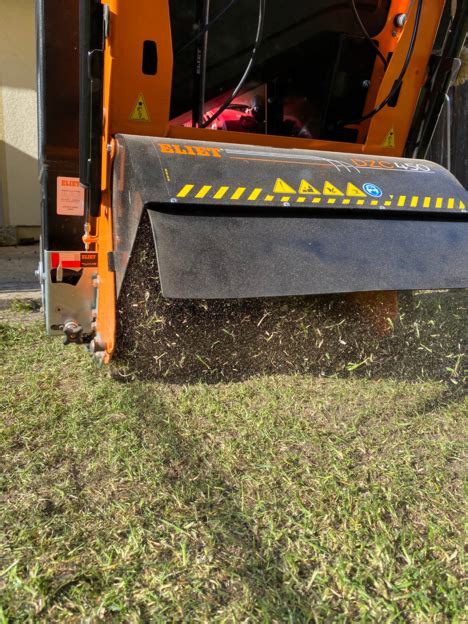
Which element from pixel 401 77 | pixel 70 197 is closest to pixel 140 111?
pixel 70 197

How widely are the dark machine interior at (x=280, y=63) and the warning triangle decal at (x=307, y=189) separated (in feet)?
2.43

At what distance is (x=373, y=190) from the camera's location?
94.0 inches

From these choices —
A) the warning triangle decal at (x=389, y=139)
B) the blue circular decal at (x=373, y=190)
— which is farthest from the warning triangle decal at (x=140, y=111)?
the warning triangle decal at (x=389, y=139)

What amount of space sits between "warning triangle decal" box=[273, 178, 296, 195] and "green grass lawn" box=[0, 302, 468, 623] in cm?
105

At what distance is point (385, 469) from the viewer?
2182 millimetres

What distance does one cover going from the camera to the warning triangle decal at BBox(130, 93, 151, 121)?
238 centimetres

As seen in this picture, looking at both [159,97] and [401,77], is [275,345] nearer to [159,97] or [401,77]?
[159,97]

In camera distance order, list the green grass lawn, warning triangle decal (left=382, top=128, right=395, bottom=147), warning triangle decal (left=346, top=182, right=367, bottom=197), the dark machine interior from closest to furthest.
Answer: the green grass lawn < warning triangle decal (left=346, top=182, right=367, bottom=197) < the dark machine interior < warning triangle decal (left=382, top=128, right=395, bottom=147)

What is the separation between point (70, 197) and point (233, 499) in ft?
5.70

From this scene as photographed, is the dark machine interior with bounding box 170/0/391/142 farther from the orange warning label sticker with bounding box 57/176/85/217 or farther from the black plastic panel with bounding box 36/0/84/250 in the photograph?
the orange warning label sticker with bounding box 57/176/85/217

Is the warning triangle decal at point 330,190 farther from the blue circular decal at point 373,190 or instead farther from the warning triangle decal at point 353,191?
the blue circular decal at point 373,190

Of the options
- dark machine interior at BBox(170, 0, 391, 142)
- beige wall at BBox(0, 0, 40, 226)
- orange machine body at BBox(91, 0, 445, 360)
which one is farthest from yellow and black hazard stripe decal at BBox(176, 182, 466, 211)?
beige wall at BBox(0, 0, 40, 226)

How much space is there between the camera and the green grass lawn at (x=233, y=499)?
156cm

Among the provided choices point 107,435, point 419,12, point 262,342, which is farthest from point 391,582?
point 419,12
